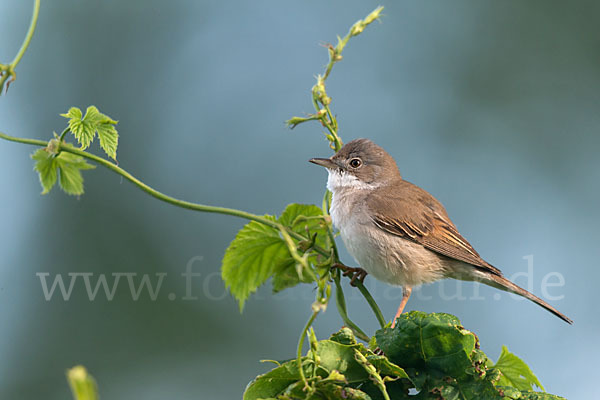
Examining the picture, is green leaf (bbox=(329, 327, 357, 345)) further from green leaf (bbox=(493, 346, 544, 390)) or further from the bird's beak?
the bird's beak

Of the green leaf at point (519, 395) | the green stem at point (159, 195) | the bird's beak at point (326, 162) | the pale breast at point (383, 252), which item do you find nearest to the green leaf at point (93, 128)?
the green stem at point (159, 195)

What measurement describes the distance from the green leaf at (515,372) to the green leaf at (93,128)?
5.06ft

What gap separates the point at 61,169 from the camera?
6.64 feet

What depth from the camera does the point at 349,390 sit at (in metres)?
1.61

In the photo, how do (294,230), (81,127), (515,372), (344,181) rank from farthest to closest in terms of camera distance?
1. (344,181)
2. (294,230)
3. (81,127)
4. (515,372)

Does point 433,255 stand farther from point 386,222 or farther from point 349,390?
point 349,390

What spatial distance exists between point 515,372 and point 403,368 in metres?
0.52

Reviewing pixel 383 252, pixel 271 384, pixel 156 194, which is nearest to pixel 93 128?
pixel 156 194

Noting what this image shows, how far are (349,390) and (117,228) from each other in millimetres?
5291

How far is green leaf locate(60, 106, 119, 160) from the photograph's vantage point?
2.17 metres

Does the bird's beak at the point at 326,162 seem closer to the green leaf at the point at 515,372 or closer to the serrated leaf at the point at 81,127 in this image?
the serrated leaf at the point at 81,127

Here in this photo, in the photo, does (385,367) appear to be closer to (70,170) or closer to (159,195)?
(159,195)

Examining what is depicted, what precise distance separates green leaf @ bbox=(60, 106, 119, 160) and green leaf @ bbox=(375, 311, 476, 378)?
1.16 m

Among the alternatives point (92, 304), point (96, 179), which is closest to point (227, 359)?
point (92, 304)
